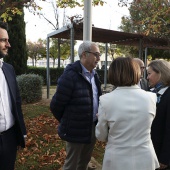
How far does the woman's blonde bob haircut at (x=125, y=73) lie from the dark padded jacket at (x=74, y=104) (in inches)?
31.2

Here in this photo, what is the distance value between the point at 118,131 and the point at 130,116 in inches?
6.7

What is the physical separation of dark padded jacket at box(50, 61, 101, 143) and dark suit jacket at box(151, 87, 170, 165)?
31.1 inches

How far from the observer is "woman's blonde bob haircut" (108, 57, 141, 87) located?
2.05 metres

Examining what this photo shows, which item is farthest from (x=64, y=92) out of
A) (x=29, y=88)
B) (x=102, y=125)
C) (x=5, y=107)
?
(x=29, y=88)

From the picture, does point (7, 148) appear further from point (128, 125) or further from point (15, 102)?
point (128, 125)

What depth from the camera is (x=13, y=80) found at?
265cm

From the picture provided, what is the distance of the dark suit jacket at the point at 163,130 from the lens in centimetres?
248

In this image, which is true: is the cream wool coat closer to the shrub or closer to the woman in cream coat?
the woman in cream coat

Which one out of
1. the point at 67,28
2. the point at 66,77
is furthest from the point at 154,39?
the point at 66,77

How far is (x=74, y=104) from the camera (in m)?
2.83

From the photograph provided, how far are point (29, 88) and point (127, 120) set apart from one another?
8.22 metres

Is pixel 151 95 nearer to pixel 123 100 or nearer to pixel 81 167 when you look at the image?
pixel 123 100

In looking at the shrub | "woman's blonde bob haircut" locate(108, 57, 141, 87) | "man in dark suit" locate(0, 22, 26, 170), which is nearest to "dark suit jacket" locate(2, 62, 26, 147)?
"man in dark suit" locate(0, 22, 26, 170)

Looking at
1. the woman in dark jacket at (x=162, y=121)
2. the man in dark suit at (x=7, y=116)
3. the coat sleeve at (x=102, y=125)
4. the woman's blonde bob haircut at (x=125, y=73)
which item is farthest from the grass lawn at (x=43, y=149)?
the woman's blonde bob haircut at (x=125, y=73)
